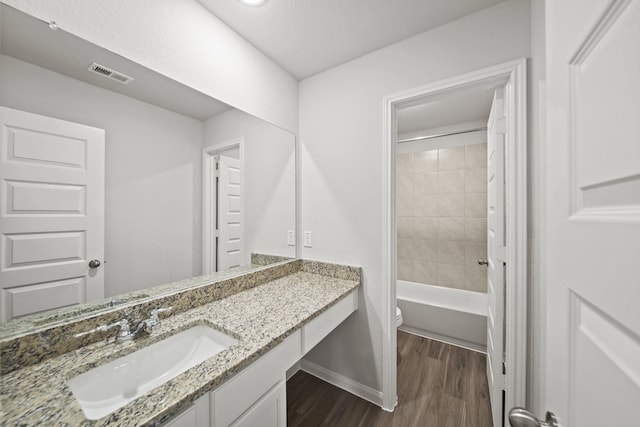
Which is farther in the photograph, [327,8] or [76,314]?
[327,8]

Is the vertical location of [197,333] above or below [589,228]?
below

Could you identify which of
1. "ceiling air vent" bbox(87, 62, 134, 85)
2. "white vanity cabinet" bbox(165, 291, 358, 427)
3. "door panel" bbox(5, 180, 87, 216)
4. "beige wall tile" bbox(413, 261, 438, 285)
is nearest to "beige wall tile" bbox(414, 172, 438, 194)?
"beige wall tile" bbox(413, 261, 438, 285)

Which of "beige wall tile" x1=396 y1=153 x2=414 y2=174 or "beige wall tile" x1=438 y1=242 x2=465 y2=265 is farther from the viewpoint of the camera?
"beige wall tile" x1=396 y1=153 x2=414 y2=174

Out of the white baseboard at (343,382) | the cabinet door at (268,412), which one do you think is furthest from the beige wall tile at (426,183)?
the cabinet door at (268,412)

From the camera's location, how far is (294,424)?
1.54 metres

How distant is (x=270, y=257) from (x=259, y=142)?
0.83 m

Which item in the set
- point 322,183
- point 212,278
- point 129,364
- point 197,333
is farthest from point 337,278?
point 129,364

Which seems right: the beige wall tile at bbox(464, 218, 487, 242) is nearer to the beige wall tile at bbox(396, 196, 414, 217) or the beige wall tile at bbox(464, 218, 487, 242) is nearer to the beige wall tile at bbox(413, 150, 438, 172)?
the beige wall tile at bbox(396, 196, 414, 217)

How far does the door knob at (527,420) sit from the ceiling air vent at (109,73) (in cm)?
160

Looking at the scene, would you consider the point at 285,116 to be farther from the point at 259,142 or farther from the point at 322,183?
the point at 322,183

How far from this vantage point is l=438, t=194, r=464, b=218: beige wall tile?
3.07 meters

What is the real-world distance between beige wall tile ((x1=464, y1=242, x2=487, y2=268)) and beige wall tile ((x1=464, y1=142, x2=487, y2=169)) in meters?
0.92

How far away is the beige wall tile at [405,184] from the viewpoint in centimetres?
343

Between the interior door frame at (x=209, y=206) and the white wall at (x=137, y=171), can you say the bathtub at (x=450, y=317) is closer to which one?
the interior door frame at (x=209, y=206)
